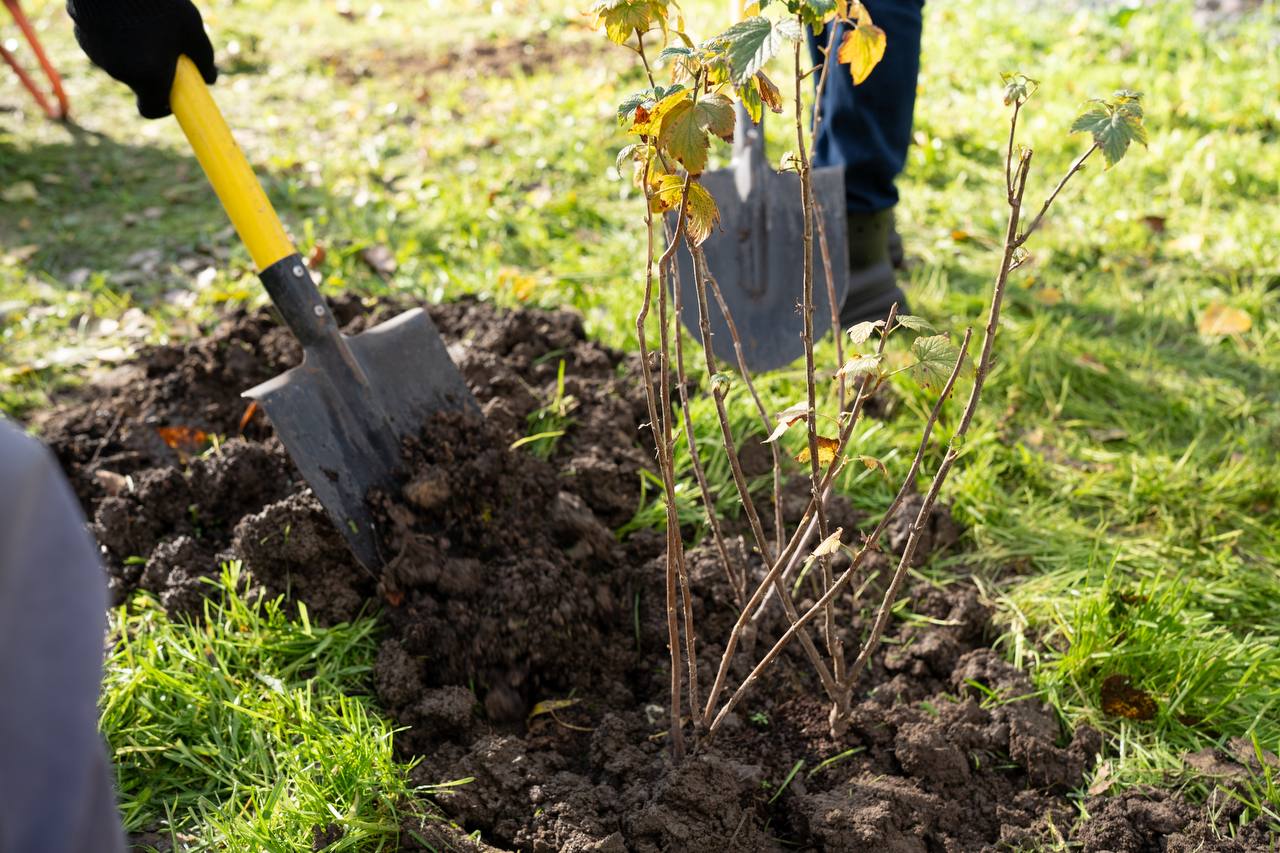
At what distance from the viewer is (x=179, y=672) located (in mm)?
1871

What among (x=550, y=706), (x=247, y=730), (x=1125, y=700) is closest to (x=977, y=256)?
(x=1125, y=700)

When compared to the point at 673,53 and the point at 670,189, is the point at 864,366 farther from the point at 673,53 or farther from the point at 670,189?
the point at 673,53

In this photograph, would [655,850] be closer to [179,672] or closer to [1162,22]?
A: [179,672]

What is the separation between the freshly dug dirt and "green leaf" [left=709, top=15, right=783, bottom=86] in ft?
3.43

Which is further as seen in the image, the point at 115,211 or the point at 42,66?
the point at 42,66

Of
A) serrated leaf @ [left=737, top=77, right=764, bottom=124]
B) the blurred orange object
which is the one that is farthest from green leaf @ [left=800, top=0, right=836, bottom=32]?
the blurred orange object

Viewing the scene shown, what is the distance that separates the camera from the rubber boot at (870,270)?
309 cm

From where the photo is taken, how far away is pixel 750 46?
1129 mm

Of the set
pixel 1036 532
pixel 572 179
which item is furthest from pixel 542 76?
pixel 1036 532

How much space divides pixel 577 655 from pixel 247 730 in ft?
1.95

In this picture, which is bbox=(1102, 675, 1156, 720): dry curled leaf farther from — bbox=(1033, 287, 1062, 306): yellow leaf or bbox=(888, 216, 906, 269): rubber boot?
bbox=(888, 216, 906, 269): rubber boot

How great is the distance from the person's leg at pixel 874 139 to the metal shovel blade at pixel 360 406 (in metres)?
1.27

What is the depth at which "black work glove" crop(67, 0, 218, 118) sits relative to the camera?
2021mm

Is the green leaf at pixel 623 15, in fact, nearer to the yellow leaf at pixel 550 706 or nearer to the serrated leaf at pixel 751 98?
the serrated leaf at pixel 751 98
